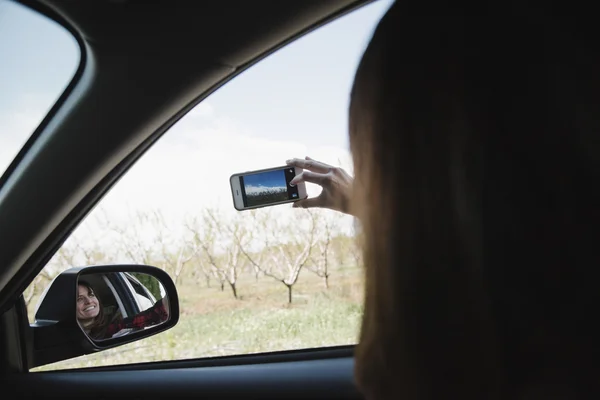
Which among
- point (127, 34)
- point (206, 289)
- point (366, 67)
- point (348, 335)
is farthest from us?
point (206, 289)

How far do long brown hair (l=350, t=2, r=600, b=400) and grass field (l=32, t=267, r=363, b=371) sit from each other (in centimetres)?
90

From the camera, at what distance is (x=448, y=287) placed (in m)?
0.85

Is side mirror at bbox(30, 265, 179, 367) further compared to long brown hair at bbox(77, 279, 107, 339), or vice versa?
long brown hair at bbox(77, 279, 107, 339)

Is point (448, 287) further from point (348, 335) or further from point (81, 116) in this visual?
point (348, 335)

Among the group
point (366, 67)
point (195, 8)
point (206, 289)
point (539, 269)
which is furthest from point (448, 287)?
point (206, 289)

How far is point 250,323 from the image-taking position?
3293 millimetres

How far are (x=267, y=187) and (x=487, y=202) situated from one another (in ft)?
4.58

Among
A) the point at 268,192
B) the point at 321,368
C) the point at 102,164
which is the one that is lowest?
the point at 321,368

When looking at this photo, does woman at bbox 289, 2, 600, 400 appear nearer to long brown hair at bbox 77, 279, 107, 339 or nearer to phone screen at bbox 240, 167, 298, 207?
phone screen at bbox 240, 167, 298, 207

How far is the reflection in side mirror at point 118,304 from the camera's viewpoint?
2008 mm

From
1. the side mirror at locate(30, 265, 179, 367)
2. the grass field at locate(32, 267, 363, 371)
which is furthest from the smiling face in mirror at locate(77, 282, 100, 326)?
the grass field at locate(32, 267, 363, 371)

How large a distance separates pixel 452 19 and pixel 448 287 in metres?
0.43

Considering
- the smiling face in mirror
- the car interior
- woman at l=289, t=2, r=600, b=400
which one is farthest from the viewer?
the smiling face in mirror

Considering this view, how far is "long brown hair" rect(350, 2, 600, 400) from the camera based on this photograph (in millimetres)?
793
